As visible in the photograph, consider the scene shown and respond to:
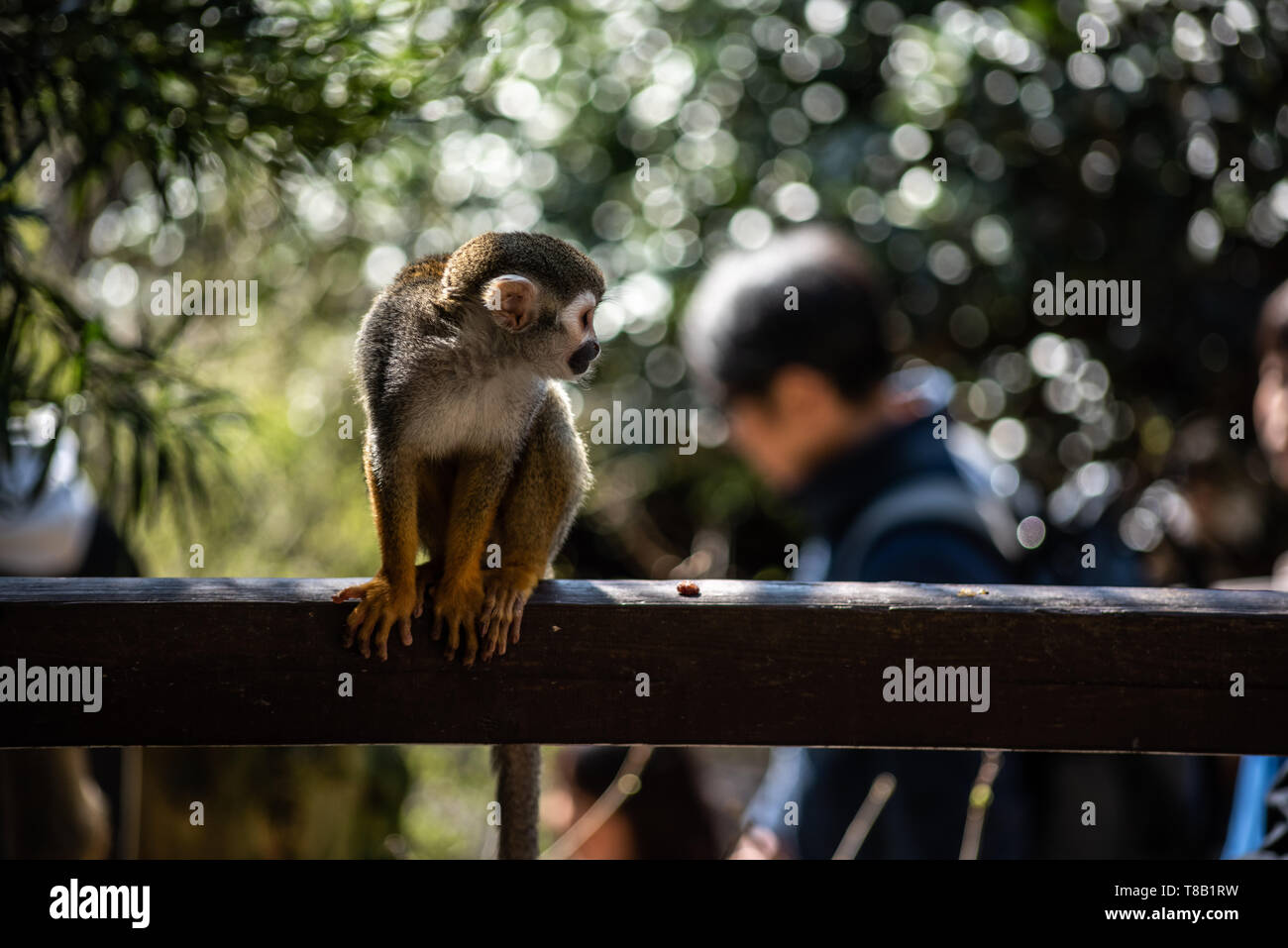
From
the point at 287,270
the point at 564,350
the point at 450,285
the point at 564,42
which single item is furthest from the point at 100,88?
the point at 287,270

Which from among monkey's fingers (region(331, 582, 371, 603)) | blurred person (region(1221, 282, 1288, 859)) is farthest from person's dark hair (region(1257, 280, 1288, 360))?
monkey's fingers (region(331, 582, 371, 603))

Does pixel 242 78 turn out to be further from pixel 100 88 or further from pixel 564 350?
pixel 564 350

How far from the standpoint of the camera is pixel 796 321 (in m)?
2.54

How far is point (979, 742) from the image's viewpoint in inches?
58.6

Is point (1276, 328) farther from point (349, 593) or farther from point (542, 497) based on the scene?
point (349, 593)

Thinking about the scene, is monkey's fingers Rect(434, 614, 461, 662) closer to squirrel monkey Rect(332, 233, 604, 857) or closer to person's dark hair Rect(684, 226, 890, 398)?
squirrel monkey Rect(332, 233, 604, 857)

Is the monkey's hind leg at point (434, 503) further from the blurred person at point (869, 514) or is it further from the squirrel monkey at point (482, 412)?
the blurred person at point (869, 514)

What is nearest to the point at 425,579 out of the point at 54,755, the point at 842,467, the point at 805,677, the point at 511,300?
the point at 511,300

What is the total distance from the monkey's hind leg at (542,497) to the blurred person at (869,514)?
0.58 m

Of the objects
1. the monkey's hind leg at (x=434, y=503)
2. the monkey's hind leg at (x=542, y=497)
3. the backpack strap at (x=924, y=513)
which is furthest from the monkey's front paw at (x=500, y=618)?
the backpack strap at (x=924, y=513)

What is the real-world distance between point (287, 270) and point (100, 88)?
7.77 feet

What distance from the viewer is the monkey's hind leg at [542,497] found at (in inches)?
73.7

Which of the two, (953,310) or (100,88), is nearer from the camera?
(100,88)

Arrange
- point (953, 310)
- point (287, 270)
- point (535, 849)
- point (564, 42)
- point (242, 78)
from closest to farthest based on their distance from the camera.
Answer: point (535, 849) → point (242, 78) → point (564, 42) → point (953, 310) → point (287, 270)
